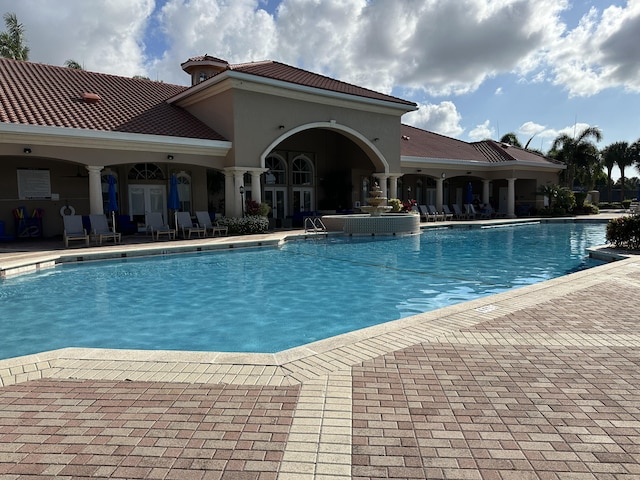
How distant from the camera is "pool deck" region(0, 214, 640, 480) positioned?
2.57m

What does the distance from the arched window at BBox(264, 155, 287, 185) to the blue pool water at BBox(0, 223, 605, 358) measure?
10666mm

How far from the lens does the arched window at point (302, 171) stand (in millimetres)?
25664

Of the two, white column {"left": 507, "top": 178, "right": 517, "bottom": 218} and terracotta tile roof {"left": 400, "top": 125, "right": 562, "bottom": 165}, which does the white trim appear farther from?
white column {"left": 507, "top": 178, "right": 517, "bottom": 218}

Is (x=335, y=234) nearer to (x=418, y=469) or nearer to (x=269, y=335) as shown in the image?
(x=269, y=335)

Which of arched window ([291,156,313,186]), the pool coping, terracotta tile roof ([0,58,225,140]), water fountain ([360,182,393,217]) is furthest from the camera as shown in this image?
arched window ([291,156,313,186])

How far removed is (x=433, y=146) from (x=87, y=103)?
69.8 ft

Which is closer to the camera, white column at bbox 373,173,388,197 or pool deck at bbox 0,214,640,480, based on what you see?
pool deck at bbox 0,214,640,480

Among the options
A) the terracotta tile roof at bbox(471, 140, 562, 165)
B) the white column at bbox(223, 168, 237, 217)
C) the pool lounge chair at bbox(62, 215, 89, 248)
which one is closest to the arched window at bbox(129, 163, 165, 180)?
the white column at bbox(223, 168, 237, 217)

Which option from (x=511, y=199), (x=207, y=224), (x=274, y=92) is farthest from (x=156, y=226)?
(x=511, y=199)

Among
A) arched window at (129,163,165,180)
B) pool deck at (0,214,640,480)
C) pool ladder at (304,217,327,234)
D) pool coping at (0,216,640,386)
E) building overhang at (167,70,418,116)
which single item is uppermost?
building overhang at (167,70,418,116)

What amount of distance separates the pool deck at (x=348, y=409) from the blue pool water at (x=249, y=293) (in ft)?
6.01

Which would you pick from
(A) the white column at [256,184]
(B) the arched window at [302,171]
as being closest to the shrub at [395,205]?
(B) the arched window at [302,171]

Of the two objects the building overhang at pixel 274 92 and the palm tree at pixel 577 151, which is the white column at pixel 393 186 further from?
the palm tree at pixel 577 151

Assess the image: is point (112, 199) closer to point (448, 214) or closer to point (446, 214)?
point (446, 214)
